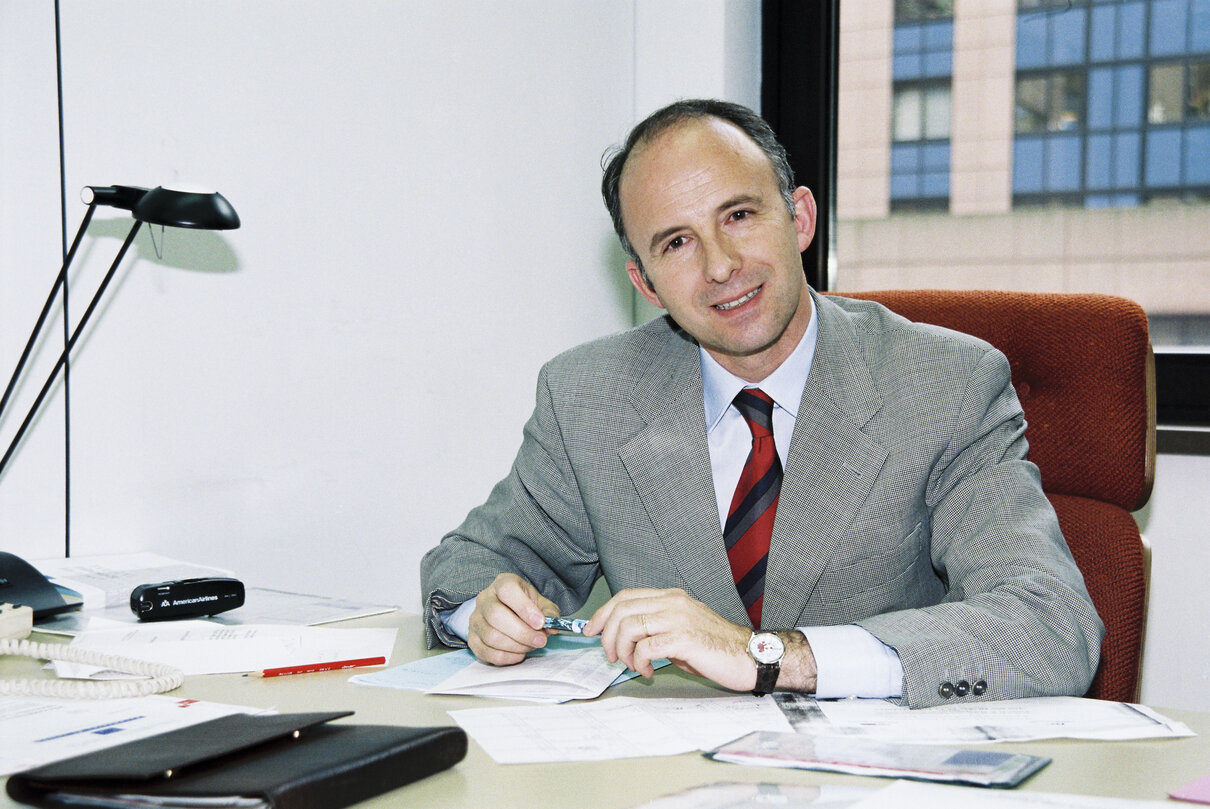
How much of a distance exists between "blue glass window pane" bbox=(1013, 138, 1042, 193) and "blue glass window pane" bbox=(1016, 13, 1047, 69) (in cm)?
18

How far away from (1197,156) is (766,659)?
1.81 metres

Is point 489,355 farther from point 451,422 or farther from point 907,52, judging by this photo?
point 907,52

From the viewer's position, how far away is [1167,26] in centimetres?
232

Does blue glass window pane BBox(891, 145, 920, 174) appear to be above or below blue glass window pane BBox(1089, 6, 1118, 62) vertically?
below

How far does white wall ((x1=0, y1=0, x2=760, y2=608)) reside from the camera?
5.46 feet

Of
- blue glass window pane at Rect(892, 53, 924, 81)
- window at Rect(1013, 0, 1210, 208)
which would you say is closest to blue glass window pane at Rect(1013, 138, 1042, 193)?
window at Rect(1013, 0, 1210, 208)

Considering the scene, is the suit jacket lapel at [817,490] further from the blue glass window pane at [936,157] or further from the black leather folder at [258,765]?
the blue glass window pane at [936,157]

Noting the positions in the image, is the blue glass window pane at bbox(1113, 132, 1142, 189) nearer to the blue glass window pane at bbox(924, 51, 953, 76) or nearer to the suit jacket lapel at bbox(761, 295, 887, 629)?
the blue glass window pane at bbox(924, 51, 953, 76)

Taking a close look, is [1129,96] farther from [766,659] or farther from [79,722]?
[79,722]

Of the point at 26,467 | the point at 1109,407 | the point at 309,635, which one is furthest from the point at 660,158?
the point at 26,467

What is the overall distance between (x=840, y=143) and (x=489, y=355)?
43.5 inches

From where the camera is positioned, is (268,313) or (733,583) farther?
(268,313)

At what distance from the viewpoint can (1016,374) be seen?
165 centimetres

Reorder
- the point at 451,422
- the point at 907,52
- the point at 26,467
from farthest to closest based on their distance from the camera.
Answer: the point at 907,52
the point at 451,422
the point at 26,467
